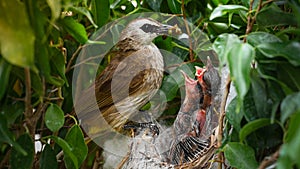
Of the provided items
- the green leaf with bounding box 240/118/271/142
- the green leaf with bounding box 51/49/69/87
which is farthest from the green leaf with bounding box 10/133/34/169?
the green leaf with bounding box 240/118/271/142

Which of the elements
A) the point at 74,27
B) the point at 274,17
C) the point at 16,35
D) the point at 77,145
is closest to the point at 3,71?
the point at 16,35

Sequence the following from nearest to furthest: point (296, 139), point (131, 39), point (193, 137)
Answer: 1. point (296, 139)
2. point (193, 137)
3. point (131, 39)

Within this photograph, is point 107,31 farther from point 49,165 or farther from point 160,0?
point 49,165

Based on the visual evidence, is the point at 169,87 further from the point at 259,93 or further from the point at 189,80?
the point at 259,93

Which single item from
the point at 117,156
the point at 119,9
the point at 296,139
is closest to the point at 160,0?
the point at 119,9

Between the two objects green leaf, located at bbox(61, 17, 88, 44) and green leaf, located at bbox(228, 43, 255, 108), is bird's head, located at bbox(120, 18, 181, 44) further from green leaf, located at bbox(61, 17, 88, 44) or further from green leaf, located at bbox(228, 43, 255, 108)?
green leaf, located at bbox(228, 43, 255, 108)

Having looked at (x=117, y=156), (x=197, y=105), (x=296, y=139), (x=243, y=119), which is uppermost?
(x=296, y=139)

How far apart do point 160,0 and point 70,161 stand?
452 mm

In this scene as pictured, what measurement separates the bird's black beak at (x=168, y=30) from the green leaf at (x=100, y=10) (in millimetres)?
208

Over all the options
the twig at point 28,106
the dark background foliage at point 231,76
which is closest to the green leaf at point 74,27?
the dark background foliage at point 231,76

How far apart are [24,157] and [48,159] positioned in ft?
0.31

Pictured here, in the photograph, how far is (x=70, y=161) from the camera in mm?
899

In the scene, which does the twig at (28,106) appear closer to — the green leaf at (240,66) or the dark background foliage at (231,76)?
the dark background foliage at (231,76)

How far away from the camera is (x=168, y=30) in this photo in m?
1.17
